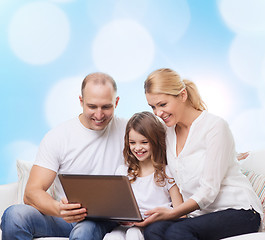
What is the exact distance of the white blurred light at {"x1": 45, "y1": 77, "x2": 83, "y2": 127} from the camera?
3574 mm

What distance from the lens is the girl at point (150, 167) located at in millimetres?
2135

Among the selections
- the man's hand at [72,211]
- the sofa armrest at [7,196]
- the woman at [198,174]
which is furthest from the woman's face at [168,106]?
the sofa armrest at [7,196]

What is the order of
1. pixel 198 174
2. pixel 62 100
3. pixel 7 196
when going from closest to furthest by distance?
pixel 198 174
pixel 7 196
pixel 62 100

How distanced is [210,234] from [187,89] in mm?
649

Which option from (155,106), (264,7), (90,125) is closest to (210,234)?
(155,106)

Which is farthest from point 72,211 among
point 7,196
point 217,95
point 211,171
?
point 217,95

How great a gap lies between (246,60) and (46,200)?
2.22m

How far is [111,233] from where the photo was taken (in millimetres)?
1974

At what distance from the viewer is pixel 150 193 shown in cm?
214

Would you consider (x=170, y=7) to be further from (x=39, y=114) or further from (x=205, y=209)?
(x=205, y=209)

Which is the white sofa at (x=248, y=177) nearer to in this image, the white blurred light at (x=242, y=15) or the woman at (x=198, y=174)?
the woman at (x=198, y=174)

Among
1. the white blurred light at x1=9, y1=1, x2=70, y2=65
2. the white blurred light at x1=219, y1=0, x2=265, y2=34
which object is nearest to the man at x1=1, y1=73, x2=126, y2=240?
the white blurred light at x1=9, y1=1, x2=70, y2=65

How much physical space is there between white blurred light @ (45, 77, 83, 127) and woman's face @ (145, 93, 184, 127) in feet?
5.54

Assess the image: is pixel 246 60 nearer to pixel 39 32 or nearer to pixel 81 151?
pixel 39 32
